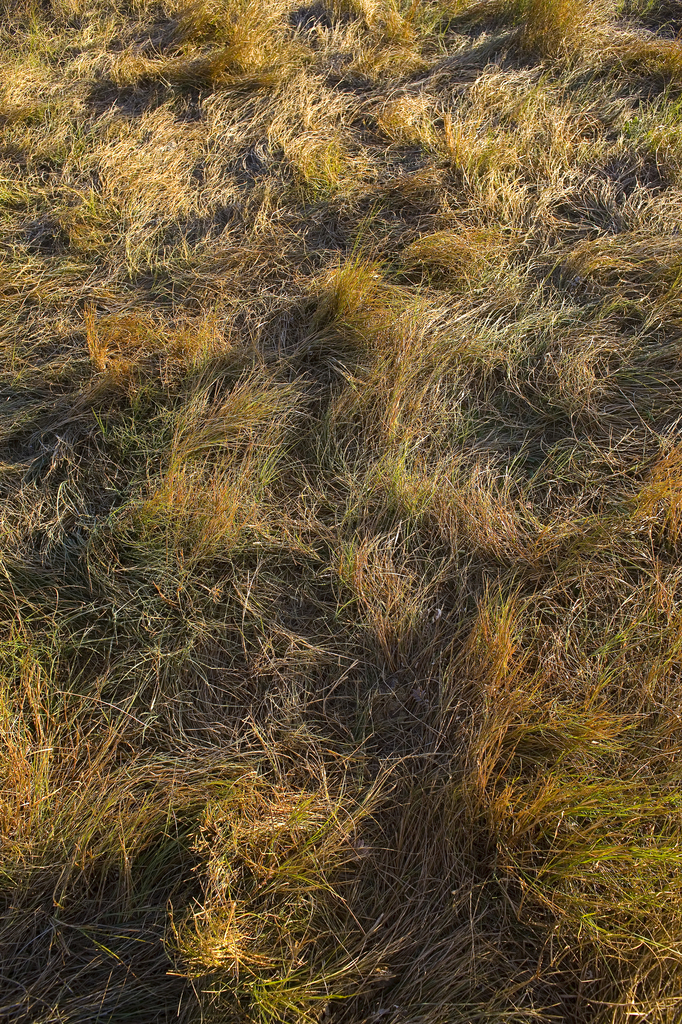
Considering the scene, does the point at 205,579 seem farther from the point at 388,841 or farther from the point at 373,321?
the point at 373,321

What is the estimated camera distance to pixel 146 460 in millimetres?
2150

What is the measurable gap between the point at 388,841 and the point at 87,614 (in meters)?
1.01

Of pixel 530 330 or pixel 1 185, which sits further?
pixel 1 185

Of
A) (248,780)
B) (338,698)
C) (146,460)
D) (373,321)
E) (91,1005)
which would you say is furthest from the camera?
(373,321)

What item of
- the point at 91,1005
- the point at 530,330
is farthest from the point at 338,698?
the point at 530,330

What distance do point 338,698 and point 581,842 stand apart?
0.65 metres

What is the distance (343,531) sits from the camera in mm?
2016

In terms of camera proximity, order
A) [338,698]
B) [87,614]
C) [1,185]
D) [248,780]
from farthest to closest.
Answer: [1,185] < [87,614] < [338,698] < [248,780]

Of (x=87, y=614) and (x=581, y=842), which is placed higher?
(x=87, y=614)

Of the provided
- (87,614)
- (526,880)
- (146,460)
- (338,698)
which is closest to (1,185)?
(146,460)

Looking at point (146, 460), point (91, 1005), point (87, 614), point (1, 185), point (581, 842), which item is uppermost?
point (1, 185)

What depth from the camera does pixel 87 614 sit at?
6.21 ft

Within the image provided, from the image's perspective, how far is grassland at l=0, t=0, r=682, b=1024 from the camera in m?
1.43

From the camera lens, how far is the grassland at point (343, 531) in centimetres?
143
